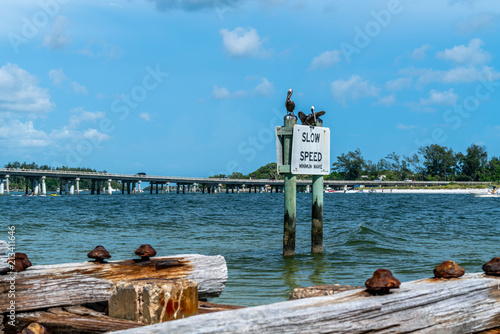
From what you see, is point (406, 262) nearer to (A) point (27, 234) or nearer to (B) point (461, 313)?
(B) point (461, 313)

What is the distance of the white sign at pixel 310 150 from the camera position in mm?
10162

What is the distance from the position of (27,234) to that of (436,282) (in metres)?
18.2

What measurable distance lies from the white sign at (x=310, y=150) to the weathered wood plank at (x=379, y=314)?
6.58 metres

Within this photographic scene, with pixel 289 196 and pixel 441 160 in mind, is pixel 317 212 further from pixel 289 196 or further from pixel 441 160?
pixel 441 160

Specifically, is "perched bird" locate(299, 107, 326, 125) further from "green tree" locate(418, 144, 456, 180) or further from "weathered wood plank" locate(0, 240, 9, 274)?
"green tree" locate(418, 144, 456, 180)

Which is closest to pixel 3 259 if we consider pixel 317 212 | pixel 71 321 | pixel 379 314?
pixel 71 321

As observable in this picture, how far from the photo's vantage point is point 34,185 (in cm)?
13838

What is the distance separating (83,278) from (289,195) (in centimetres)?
710

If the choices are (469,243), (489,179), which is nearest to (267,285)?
(469,243)

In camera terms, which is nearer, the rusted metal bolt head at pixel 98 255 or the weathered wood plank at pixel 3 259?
the weathered wood plank at pixel 3 259

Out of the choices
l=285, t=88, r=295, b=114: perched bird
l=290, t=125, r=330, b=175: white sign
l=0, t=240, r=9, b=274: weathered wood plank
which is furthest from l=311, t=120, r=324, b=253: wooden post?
l=0, t=240, r=9, b=274: weathered wood plank

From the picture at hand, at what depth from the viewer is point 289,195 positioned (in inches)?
428

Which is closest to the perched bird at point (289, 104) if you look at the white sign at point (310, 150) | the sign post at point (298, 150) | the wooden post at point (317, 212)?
the sign post at point (298, 150)

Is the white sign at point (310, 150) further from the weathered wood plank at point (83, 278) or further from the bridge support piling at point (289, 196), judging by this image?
the weathered wood plank at point (83, 278)
